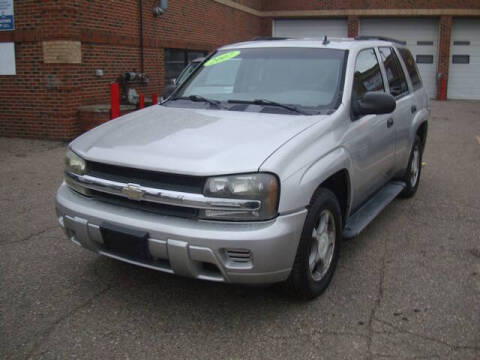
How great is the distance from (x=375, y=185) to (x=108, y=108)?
7.06 meters

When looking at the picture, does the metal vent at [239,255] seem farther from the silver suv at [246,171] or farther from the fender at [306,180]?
the fender at [306,180]

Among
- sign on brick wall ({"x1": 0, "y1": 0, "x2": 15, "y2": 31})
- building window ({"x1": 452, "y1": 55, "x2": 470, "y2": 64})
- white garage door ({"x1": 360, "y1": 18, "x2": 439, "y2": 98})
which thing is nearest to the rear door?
sign on brick wall ({"x1": 0, "y1": 0, "x2": 15, "y2": 31})

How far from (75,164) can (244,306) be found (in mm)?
1503

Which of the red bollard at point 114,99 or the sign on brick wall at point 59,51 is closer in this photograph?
the red bollard at point 114,99

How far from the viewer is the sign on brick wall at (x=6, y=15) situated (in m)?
10.2

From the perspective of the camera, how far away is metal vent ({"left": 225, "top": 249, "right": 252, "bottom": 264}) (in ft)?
9.62

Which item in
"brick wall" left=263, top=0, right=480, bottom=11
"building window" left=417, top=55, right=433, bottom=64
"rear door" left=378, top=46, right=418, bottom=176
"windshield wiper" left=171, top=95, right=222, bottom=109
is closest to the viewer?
"windshield wiper" left=171, top=95, right=222, bottom=109

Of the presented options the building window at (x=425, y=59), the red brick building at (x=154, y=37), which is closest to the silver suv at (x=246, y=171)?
the red brick building at (x=154, y=37)

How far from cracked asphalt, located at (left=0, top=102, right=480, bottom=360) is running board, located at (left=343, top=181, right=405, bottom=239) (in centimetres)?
32

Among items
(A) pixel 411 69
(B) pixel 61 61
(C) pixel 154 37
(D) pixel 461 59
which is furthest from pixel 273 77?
(D) pixel 461 59

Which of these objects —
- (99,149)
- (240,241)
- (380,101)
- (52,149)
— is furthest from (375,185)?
(52,149)

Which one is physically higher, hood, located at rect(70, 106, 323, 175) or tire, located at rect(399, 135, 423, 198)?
hood, located at rect(70, 106, 323, 175)

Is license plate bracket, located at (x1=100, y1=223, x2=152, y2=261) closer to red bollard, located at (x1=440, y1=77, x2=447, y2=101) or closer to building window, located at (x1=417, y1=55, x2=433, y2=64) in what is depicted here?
red bollard, located at (x1=440, y1=77, x2=447, y2=101)

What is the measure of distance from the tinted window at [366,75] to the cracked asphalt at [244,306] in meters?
1.38
